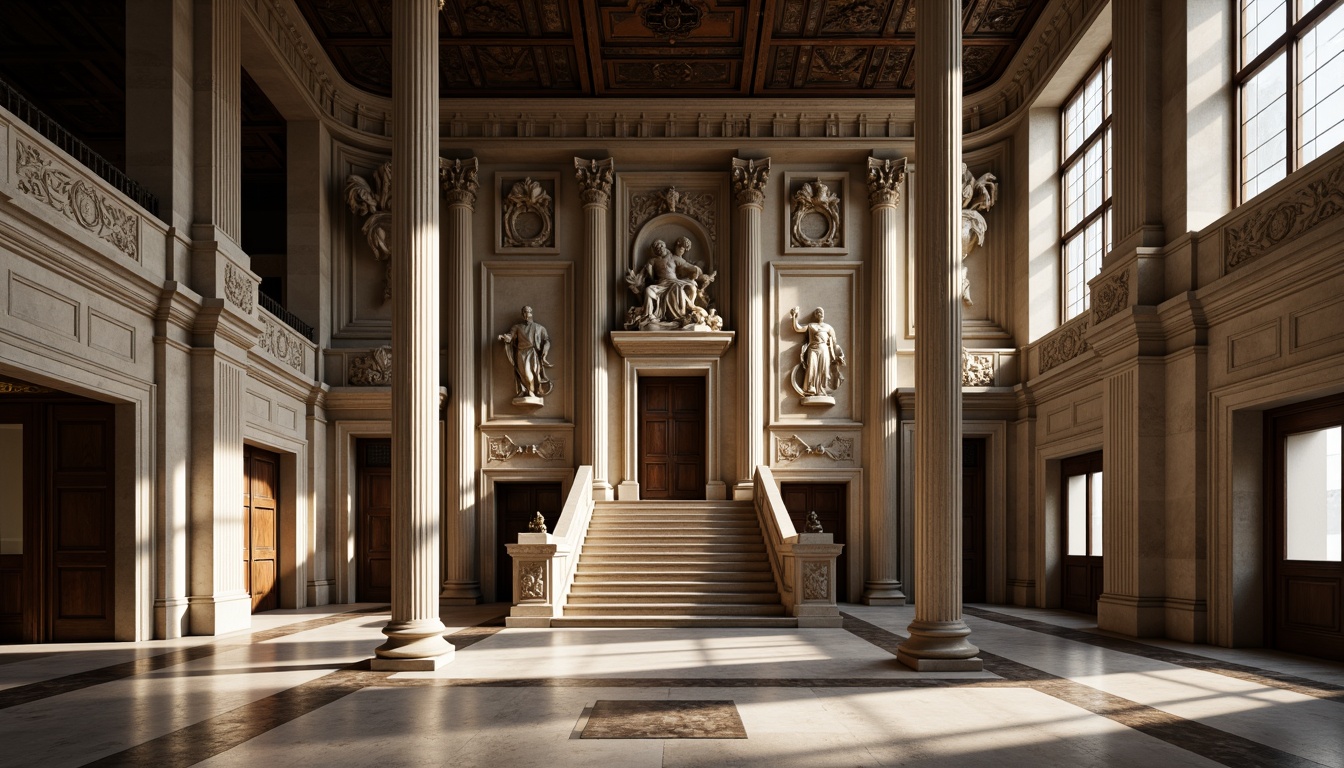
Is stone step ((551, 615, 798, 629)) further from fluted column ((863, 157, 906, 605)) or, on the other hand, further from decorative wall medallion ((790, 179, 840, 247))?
decorative wall medallion ((790, 179, 840, 247))

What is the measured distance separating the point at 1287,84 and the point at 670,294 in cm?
1017

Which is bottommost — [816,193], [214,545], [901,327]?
[214,545]

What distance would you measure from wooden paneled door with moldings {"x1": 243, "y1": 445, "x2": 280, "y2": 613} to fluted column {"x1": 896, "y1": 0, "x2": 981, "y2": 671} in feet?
33.5

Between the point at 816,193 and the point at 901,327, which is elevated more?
the point at 816,193

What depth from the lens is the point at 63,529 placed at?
11.8 m

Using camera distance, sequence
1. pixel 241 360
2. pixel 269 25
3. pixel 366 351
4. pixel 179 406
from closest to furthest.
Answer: pixel 179 406
pixel 241 360
pixel 269 25
pixel 366 351

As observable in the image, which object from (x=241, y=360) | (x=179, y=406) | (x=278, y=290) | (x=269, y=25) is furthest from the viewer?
(x=278, y=290)

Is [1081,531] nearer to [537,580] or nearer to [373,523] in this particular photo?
[537,580]

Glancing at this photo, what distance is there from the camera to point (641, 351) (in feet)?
61.1

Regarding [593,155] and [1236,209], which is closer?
[1236,209]

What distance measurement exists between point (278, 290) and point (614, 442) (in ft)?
25.9

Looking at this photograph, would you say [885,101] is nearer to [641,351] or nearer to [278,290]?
[641,351]

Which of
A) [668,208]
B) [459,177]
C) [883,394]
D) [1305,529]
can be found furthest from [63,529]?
[1305,529]

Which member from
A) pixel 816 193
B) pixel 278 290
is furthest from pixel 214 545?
pixel 816 193
